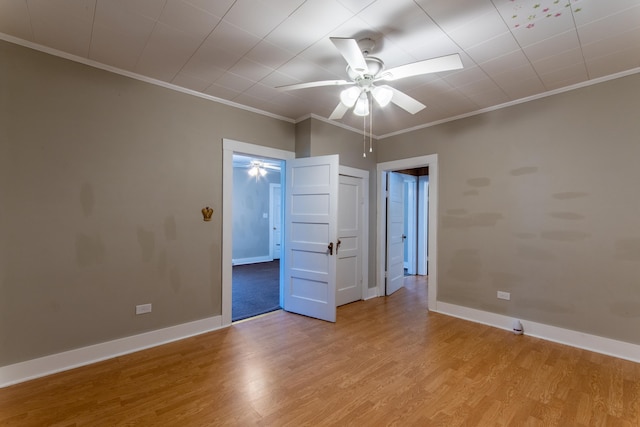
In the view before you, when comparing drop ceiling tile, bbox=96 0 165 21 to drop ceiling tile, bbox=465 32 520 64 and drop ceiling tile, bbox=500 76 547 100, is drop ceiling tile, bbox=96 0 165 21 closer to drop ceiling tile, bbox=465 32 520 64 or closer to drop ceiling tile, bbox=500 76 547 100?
drop ceiling tile, bbox=465 32 520 64

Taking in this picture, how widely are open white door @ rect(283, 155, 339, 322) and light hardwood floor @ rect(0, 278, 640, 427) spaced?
0.57 meters

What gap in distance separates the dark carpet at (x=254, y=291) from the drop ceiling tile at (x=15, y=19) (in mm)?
3326

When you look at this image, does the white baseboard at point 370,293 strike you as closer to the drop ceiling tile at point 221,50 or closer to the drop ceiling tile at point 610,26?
the drop ceiling tile at point 221,50

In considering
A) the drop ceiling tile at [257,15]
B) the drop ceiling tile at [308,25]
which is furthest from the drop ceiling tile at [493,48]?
the drop ceiling tile at [257,15]

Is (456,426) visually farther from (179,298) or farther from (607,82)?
(607,82)

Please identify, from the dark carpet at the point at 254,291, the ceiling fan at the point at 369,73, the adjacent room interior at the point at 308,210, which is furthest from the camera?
the dark carpet at the point at 254,291

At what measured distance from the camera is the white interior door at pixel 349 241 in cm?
424

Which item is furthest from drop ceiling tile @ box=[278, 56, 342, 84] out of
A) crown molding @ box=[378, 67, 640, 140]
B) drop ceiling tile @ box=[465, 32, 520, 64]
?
crown molding @ box=[378, 67, 640, 140]

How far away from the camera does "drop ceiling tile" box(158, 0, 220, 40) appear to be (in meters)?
1.87

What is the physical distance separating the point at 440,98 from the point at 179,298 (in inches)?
147

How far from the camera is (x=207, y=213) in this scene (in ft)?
10.6

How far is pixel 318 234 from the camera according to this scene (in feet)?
12.2

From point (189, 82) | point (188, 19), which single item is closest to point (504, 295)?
point (188, 19)

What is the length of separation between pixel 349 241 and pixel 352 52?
2.99 metres
